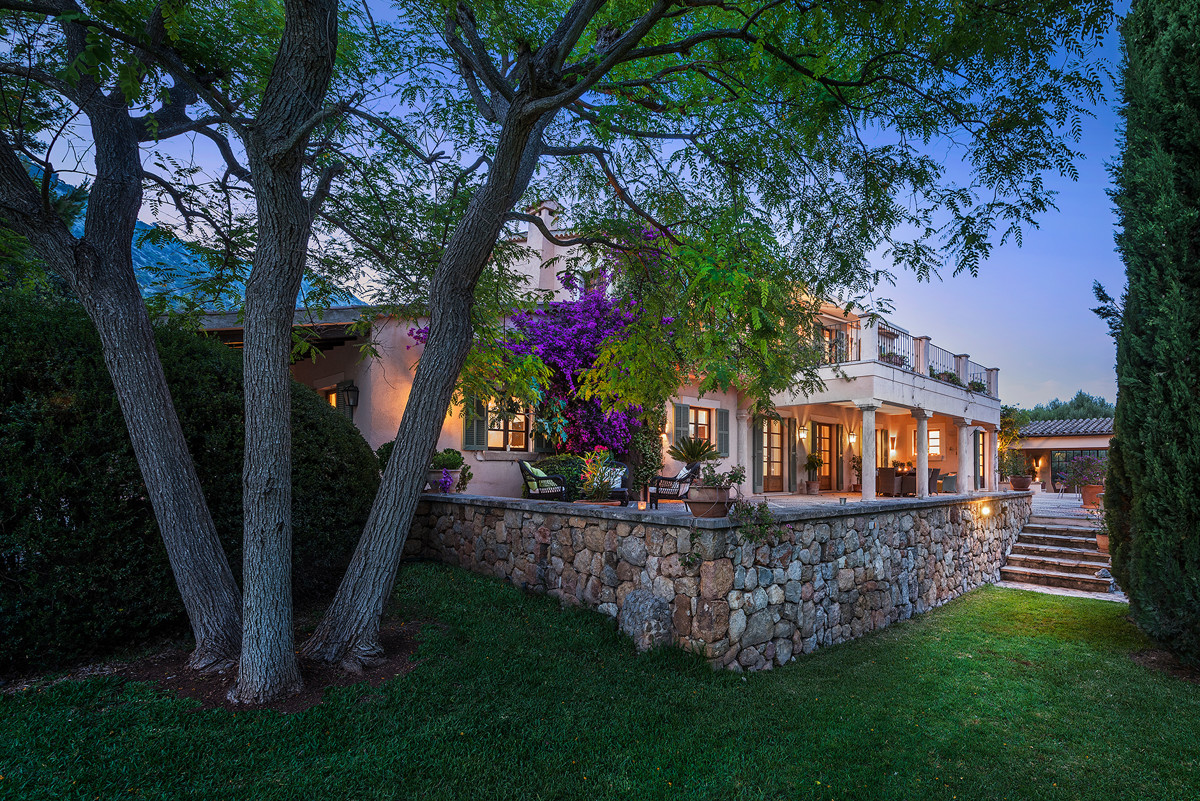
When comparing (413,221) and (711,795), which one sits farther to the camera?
(413,221)

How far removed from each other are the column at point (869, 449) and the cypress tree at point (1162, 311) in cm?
470

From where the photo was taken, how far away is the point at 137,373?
364cm

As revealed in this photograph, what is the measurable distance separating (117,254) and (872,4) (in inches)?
182

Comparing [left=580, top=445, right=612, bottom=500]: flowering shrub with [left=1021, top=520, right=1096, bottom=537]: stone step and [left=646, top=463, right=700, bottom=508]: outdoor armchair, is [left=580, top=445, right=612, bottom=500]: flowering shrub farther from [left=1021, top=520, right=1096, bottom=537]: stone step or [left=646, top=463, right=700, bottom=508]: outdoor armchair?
[left=1021, top=520, right=1096, bottom=537]: stone step

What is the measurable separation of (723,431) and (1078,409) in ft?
134

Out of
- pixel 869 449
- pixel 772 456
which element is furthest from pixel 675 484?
pixel 772 456

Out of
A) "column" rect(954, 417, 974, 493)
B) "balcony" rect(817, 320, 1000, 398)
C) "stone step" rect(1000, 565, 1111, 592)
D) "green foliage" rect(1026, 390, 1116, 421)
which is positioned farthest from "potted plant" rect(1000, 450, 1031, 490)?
"green foliage" rect(1026, 390, 1116, 421)

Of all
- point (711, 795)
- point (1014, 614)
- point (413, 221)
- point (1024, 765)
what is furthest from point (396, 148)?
point (1014, 614)

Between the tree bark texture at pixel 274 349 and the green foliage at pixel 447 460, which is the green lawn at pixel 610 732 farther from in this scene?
the green foliage at pixel 447 460

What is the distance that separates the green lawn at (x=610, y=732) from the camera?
2814 mm

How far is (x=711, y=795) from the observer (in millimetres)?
2881

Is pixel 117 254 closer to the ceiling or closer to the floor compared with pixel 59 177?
closer to the floor

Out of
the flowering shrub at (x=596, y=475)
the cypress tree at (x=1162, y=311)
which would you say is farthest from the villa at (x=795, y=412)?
the cypress tree at (x=1162, y=311)

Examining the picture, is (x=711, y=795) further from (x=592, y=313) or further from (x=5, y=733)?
(x=592, y=313)
